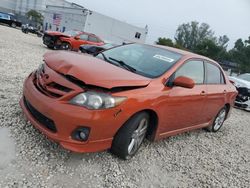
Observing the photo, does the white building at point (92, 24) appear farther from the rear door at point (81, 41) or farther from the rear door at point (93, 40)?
the rear door at point (81, 41)

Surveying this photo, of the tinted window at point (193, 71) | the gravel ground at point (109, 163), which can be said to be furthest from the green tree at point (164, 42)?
the gravel ground at point (109, 163)

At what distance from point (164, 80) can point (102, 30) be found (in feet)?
126

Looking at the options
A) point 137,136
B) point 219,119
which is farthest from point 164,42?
point 137,136

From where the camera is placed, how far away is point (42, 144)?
3.61m

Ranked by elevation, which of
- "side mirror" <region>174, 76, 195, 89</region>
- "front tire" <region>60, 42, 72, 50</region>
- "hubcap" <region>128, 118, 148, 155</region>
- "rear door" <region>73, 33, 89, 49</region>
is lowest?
"front tire" <region>60, 42, 72, 50</region>

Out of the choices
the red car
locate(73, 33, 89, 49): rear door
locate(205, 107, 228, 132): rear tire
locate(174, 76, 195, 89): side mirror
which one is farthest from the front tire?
locate(174, 76, 195, 89): side mirror

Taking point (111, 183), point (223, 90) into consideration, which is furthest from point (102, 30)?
point (111, 183)

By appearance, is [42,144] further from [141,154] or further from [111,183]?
[141,154]

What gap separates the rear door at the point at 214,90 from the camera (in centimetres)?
527

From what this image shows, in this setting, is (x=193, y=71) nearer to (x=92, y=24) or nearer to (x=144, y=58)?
(x=144, y=58)

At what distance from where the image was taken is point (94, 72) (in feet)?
11.1

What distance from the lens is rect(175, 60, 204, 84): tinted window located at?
4.38 m

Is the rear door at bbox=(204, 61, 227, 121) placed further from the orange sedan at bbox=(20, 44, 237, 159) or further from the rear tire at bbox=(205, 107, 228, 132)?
the orange sedan at bbox=(20, 44, 237, 159)

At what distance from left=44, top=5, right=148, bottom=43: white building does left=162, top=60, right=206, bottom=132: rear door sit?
3472cm
